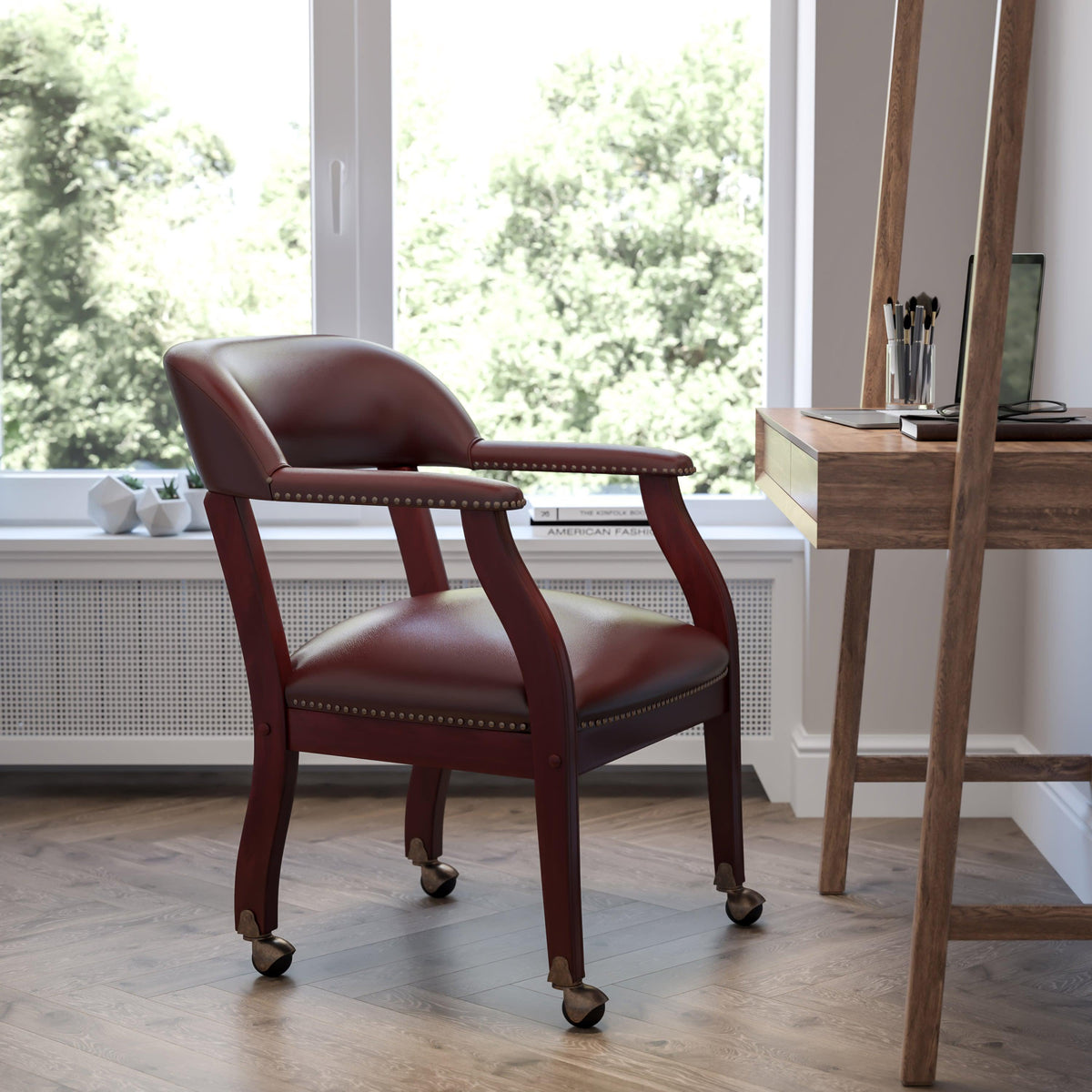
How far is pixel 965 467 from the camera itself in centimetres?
159

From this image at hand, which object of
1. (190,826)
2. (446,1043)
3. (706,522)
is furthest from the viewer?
(706,522)

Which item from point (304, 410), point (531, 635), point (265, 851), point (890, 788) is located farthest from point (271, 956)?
point (890, 788)

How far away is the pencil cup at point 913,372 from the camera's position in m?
2.02

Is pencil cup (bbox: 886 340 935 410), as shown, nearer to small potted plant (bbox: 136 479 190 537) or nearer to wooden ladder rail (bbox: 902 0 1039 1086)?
wooden ladder rail (bbox: 902 0 1039 1086)

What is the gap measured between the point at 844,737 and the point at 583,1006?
0.72 m

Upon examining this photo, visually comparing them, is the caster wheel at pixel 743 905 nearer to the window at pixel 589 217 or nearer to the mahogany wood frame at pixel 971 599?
the mahogany wood frame at pixel 971 599

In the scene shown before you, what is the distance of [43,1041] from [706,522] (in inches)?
69.4

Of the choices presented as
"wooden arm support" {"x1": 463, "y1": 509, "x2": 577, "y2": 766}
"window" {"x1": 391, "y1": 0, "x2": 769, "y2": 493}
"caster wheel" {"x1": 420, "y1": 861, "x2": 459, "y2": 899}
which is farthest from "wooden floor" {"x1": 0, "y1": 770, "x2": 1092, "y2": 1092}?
"window" {"x1": 391, "y1": 0, "x2": 769, "y2": 493}

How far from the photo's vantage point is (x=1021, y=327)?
6.03 feet

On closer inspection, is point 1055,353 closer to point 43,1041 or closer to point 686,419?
point 686,419

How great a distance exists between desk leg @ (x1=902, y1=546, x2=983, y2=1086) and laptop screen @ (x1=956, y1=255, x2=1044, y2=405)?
35 centimetres

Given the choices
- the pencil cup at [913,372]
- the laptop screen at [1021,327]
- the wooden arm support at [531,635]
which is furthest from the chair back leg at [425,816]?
the laptop screen at [1021,327]

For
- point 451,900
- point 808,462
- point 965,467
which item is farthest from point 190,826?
point 965,467

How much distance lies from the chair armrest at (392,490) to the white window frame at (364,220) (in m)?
1.19
